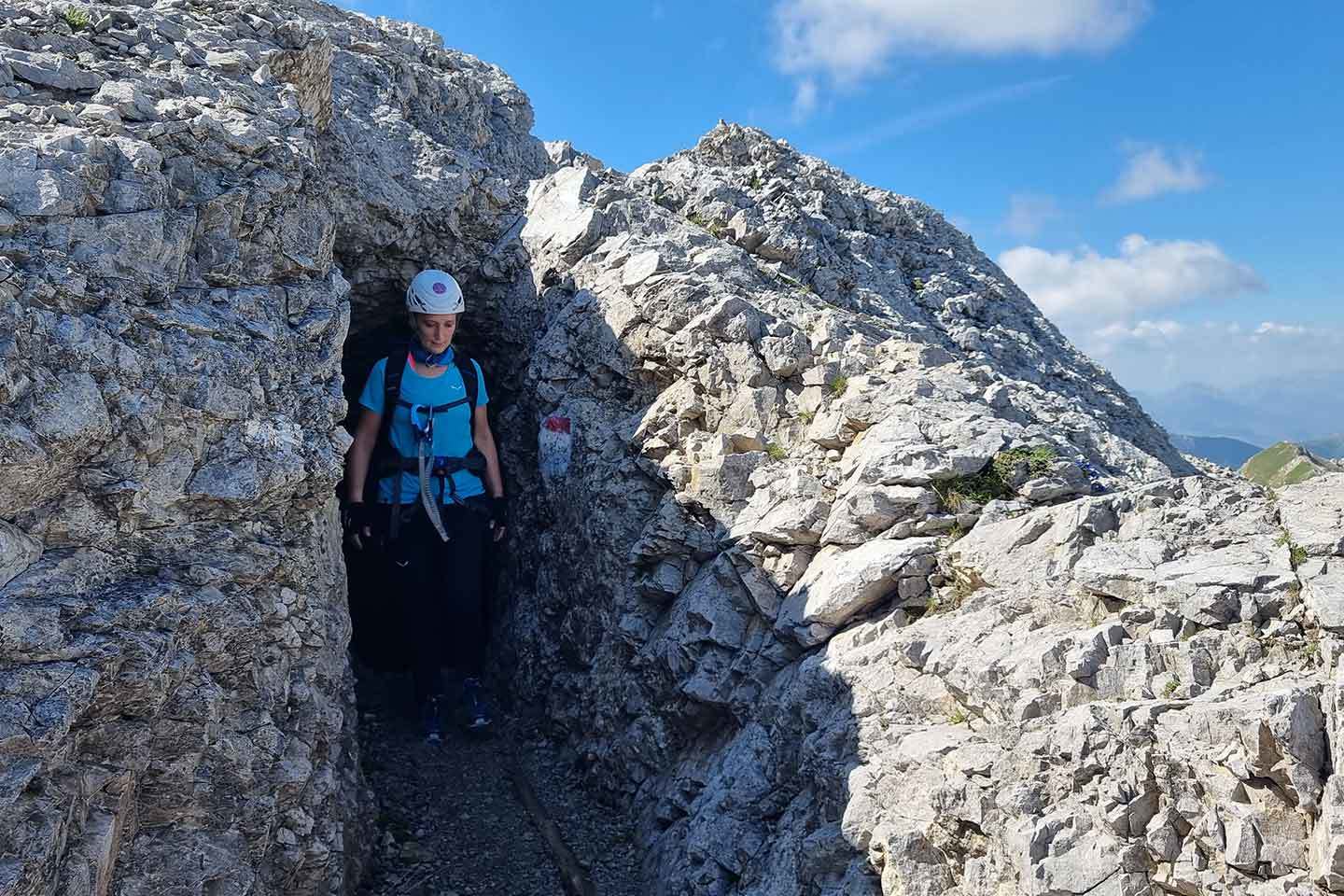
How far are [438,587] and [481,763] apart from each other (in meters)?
2.17

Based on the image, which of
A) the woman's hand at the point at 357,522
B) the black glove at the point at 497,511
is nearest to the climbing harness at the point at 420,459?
the woman's hand at the point at 357,522

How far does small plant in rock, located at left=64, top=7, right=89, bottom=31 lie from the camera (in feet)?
28.7

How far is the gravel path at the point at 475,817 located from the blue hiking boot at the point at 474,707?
0.66 feet

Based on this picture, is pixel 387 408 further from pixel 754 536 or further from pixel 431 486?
pixel 754 536

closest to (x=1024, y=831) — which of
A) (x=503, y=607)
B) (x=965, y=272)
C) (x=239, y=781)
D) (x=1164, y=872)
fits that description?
(x=1164, y=872)

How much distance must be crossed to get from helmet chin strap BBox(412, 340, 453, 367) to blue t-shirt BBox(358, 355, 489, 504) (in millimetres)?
51

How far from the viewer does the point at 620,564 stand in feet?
33.9

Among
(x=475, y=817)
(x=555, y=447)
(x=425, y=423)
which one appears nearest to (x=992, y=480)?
(x=555, y=447)

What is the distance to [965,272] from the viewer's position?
63.3 ft

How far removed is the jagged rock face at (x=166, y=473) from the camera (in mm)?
5812

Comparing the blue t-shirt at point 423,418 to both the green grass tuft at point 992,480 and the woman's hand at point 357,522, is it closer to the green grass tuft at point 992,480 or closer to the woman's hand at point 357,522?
the woman's hand at point 357,522

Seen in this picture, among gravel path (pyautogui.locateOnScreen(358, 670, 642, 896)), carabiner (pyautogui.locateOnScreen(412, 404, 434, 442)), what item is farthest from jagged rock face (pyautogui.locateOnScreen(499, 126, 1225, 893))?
carabiner (pyautogui.locateOnScreen(412, 404, 434, 442))

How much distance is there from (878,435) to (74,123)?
7.68 m

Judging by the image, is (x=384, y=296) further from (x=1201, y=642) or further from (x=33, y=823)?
(x=1201, y=642)
